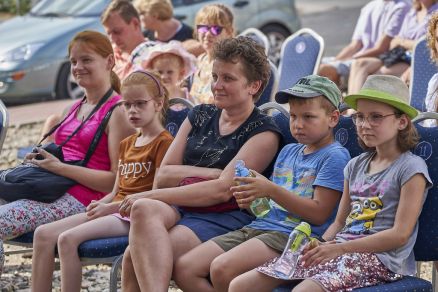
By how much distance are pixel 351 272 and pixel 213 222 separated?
2.91ft

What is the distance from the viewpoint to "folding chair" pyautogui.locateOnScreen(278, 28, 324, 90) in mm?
7754

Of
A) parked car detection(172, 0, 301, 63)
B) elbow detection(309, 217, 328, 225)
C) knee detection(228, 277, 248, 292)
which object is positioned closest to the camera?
knee detection(228, 277, 248, 292)

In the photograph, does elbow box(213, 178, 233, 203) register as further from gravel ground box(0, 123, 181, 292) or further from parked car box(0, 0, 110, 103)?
parked car box(0, 0, 110, 103)

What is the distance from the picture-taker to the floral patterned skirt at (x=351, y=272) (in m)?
4.10

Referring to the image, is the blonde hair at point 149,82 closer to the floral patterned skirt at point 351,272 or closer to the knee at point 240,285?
the knee at point 240,285

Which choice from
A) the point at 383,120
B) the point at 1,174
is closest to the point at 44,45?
the point at 1,174

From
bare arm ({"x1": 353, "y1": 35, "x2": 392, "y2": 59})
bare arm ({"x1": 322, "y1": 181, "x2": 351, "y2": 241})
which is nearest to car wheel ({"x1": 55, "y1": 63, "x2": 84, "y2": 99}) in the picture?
bare arm ({"x1": 353, "y1": 35, "x2": 392, "y2": 59})

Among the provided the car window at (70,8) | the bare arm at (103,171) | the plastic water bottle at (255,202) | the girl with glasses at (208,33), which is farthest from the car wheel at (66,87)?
the plastic water bottle at (255,202)

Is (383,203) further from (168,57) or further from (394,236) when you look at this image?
(168,57)

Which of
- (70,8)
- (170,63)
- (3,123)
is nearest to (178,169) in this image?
(3,123)

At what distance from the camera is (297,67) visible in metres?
7.84

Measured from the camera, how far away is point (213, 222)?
482 centimetres

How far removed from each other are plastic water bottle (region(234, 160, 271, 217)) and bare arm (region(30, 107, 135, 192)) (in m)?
1.10

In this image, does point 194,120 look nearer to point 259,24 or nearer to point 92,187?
point 92,187
